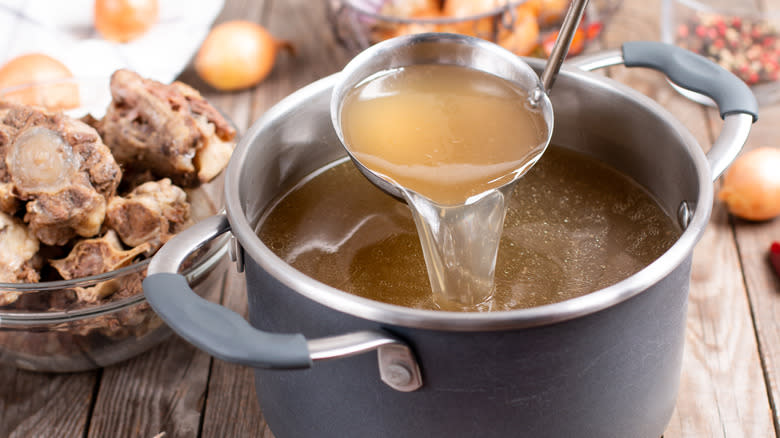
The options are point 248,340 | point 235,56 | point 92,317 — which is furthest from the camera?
point 235,56

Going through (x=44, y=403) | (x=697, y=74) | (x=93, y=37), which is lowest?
(x=44, y=403)

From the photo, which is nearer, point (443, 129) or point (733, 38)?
point (443, 129)

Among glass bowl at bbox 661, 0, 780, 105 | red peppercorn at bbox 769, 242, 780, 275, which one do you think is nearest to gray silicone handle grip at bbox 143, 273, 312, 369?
red peppercorn at bbox 769, 242, 780, 275

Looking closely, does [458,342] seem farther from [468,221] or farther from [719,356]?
[719,356]

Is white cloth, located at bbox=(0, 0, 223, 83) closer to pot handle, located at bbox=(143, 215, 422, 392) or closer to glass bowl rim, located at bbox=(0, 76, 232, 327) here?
glass bowl rim, located at bbox=(0, 76, 232, 327)

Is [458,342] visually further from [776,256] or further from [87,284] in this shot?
[776,256]

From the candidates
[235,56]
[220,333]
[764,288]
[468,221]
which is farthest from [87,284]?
[764,288]

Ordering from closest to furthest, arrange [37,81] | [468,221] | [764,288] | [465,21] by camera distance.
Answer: [468,221]
[764,288]
[37,81]
[465,21]

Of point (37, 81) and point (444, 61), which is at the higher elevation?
point (444, 61)
